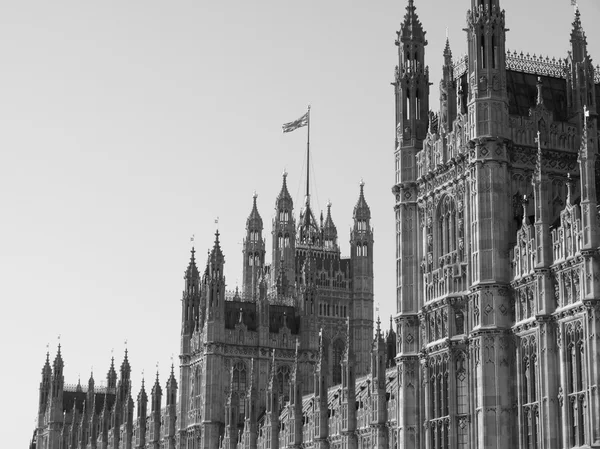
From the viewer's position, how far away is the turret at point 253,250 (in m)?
153

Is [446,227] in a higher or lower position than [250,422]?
higher

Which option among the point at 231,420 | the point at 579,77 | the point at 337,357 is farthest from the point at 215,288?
the point at 579,77

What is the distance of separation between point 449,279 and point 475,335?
378 centimetres

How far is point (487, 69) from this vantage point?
6162cm

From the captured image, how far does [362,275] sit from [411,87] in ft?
288

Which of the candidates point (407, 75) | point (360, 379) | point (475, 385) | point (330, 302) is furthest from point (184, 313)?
point (475, 385)

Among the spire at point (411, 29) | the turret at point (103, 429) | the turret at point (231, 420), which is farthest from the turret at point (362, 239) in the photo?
the spire at point (411, 29)

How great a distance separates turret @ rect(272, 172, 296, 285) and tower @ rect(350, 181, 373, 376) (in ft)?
23.9

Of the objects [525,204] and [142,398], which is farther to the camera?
[142,398]

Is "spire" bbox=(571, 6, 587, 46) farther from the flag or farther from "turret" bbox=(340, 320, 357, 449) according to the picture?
the flag

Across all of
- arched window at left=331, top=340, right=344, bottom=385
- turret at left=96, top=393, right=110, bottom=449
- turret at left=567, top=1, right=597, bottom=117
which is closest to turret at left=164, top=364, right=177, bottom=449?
arched window at left=331, top=340, right=344, bottom=385

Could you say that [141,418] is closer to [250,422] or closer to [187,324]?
[187,324]

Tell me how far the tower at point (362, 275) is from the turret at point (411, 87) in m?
81.0

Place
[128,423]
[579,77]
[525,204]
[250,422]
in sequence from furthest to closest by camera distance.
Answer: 1. [128,423]
2. [250,422]
3. [579,77]
4. [525,204]
